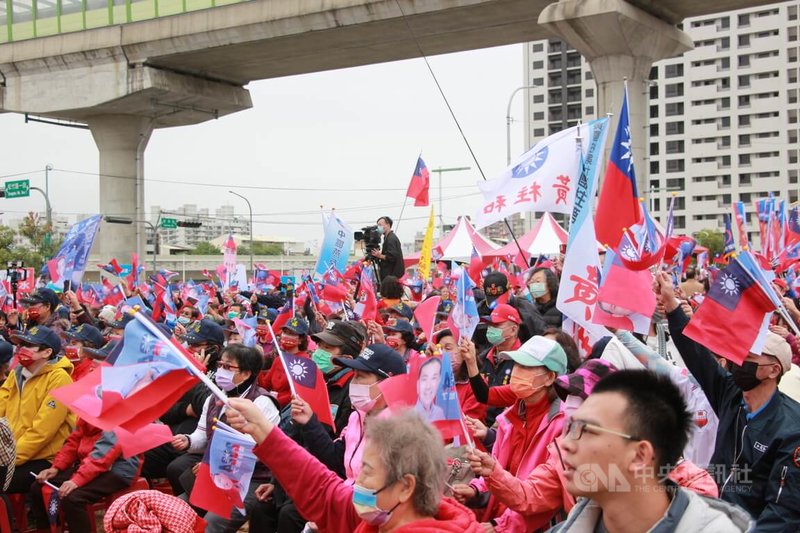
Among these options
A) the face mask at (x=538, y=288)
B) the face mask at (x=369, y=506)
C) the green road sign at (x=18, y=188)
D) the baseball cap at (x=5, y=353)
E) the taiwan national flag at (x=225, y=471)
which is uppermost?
the green road sign at (x=18, y=188)

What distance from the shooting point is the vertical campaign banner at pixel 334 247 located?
13.2 metres

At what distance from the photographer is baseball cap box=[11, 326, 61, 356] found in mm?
6633

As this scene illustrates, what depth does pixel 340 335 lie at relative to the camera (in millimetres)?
6418

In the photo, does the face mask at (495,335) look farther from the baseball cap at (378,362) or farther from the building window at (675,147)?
the building window at (675,147)

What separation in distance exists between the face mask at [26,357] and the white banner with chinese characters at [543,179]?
3.79 meters

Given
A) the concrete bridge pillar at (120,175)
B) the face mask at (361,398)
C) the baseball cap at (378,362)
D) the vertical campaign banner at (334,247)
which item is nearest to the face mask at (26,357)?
the baseball cap at (378,362)

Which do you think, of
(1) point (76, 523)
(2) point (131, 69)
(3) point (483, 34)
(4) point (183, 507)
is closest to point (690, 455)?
(4) point (183, 507)

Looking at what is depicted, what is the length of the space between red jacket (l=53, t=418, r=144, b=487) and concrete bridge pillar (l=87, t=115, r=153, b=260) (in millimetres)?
28284

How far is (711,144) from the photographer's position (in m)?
94.0

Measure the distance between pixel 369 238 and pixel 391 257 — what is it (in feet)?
1.70

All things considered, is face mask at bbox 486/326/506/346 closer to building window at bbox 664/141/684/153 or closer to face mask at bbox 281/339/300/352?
face mask at bbox 281/339/300/352

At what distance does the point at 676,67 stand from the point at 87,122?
75513 millimetres

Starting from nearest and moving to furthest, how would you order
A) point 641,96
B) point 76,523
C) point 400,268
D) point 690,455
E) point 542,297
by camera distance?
point 690,455, point 76,523, point 542,297, point 400,268, point 641,96

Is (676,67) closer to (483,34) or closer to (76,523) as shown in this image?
(483,34)
